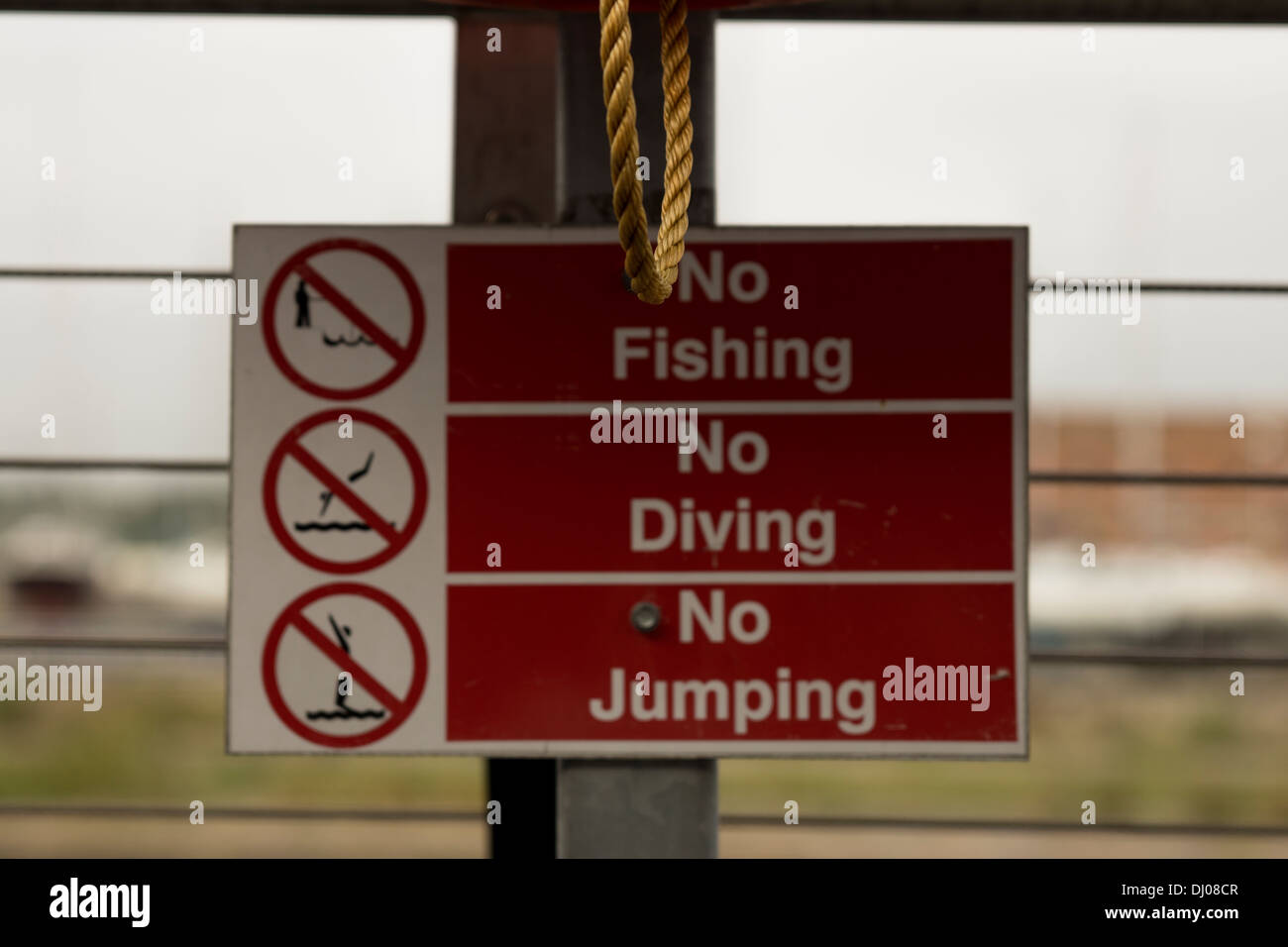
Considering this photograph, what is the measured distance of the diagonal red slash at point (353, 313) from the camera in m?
1.45

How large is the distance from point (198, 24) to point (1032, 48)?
1.50 metres

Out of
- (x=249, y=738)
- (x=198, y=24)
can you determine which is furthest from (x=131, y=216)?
(x=249, y=738)

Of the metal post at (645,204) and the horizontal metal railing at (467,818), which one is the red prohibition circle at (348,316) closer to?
the metal post at (645,204)

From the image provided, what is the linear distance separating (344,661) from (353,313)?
1.58 feet

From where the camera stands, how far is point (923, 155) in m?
1.88

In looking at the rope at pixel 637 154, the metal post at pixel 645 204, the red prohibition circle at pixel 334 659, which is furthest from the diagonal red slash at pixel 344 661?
the rope at pixel 637 154

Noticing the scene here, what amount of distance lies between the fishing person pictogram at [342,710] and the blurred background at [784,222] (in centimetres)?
50

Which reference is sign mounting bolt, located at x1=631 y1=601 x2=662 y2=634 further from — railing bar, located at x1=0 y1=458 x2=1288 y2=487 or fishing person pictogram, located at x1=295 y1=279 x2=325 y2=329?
railing bar, located at x1=0 y1=458 x2=1288 y2=487

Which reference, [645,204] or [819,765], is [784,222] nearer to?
[645,204]

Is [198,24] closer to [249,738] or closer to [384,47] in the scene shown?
[384,47]

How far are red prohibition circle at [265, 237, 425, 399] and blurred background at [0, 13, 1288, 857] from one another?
1.47 ft

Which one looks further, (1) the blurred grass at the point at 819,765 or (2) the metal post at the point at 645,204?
(1) the blurred grass at the point at 819,765

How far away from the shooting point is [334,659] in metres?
1.46

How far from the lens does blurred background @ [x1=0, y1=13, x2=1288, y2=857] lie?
6.18 feet
